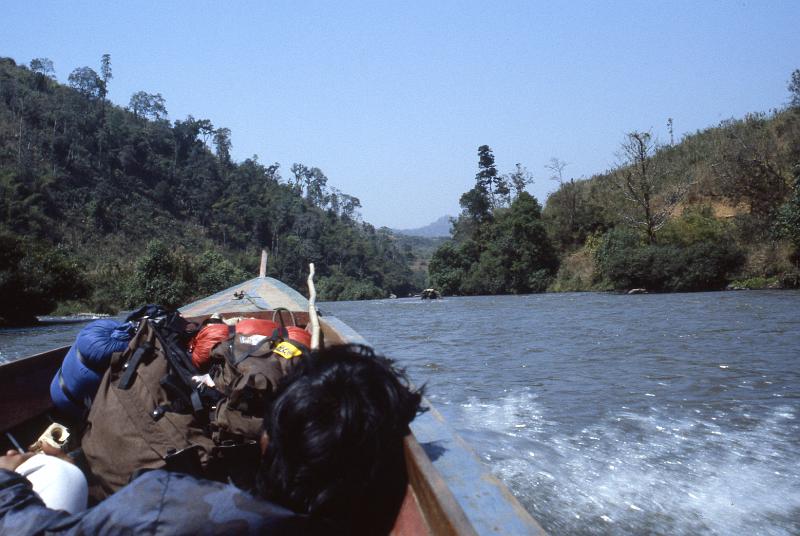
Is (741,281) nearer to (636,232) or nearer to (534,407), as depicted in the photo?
(636,232)

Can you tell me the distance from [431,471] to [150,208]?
72.8 meters

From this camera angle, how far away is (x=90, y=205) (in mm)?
58469

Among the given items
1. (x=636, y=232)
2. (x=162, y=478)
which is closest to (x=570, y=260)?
(x=636, y=232)

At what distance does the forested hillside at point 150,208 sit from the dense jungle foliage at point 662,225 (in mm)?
18334

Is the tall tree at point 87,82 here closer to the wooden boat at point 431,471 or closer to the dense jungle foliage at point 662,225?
the dense jungle foliage at point 662,225

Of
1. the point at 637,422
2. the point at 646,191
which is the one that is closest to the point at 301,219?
the point at 646,191

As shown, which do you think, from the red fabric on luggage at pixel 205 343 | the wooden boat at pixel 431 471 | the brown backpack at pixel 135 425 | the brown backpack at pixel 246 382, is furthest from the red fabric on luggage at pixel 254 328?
the wooden boat at pixel 431 471

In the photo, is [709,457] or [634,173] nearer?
[709,457]

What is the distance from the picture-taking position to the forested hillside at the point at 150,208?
41000 mm

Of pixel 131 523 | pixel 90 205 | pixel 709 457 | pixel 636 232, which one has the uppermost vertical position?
pixel 90 205

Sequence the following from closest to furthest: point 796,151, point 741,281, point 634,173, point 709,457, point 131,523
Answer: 1. point 131,523
2. point 709,457
3. point 741,281
4. point 796,151
5. point 634,173

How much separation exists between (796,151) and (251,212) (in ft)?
195

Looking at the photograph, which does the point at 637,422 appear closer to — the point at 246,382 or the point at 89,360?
the point at 246,382

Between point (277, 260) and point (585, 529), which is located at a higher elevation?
point (277, 260)
